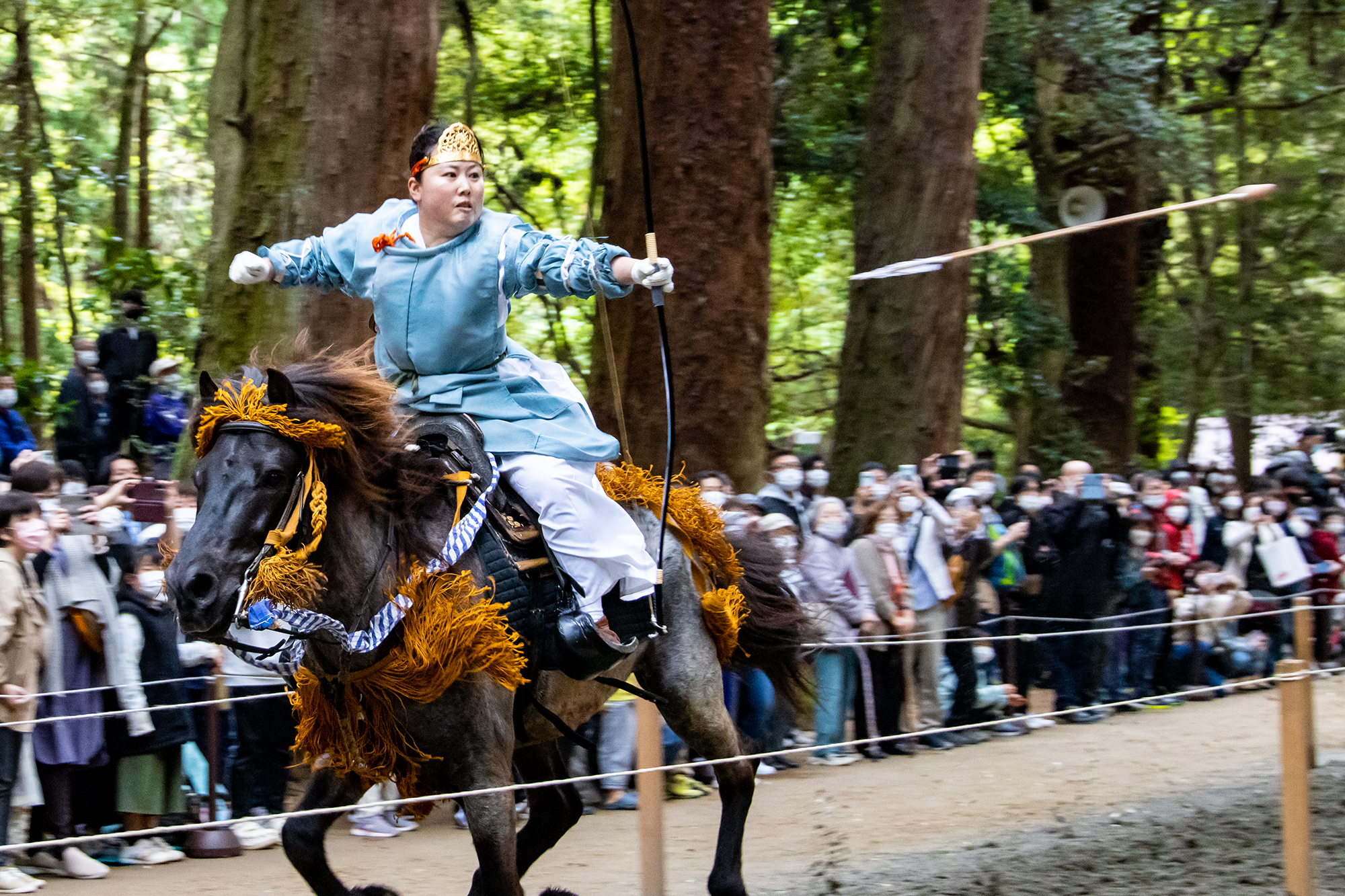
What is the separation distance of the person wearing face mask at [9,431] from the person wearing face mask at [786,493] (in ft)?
13.4

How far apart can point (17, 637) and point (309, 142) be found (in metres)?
2.43

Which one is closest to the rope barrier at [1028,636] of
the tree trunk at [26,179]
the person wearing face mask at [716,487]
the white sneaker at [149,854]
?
the person wearing face mask at [716,487]

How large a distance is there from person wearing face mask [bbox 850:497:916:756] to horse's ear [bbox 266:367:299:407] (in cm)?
503

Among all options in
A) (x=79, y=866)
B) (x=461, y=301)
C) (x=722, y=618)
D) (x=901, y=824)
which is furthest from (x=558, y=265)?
(x=901, y=824)

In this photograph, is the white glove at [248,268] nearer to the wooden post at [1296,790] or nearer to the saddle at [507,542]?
the saddle at [507,542]

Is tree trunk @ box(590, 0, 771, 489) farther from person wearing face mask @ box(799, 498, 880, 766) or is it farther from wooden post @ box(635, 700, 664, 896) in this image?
wooden post @ box(635, 700, 664, 896)

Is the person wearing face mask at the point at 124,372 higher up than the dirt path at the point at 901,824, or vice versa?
the person wearing face mask at the point at 124,372

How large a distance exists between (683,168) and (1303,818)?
5362 millimetres

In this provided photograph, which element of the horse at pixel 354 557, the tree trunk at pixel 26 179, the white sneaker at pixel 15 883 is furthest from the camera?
the tree trunk at pixel 26 179

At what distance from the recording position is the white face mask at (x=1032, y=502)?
383 inches

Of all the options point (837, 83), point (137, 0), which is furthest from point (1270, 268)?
point (137, 0)

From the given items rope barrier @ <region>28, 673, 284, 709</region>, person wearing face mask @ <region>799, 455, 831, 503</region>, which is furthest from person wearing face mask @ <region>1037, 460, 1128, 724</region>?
rope barrier @ <region>28, 673, 284, 709</region>

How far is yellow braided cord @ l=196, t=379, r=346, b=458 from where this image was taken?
363 centimetres

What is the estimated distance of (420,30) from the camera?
6.59 metres
